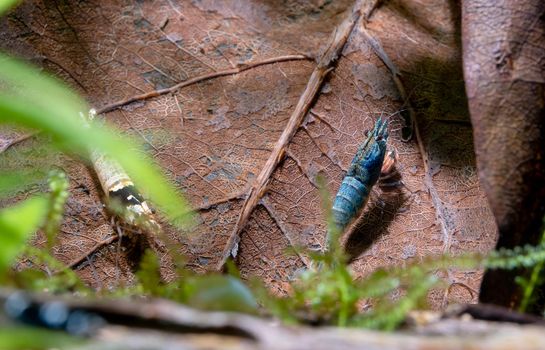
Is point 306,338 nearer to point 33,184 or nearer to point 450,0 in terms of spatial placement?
point 33,184

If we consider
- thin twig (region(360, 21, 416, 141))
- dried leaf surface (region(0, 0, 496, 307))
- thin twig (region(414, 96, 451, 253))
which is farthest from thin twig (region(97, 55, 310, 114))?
thin twig (region(414, 96, 451, 253))

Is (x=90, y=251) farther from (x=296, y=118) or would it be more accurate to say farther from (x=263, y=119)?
(x=296, y=118)

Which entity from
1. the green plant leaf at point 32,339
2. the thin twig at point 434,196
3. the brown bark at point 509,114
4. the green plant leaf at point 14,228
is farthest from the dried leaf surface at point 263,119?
the green plant leaf at point 32,339

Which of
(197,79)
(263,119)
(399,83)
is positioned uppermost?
(399,83)

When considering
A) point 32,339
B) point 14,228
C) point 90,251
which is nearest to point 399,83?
point 90,251

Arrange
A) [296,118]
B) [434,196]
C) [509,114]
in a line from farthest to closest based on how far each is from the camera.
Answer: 1. [296,118]
2. [434,196]
3. [509,114]

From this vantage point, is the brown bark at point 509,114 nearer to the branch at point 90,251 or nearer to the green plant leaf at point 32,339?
the green plant leaf at point 32,339

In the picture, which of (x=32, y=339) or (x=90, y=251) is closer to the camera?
(x=32, y=339)
